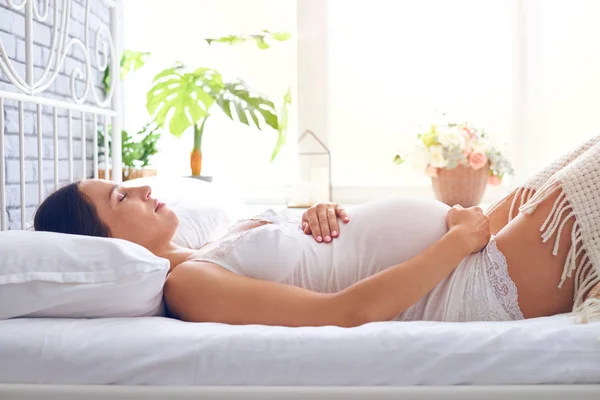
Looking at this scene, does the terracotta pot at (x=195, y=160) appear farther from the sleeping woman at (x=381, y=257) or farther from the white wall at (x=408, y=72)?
the sleeping woman at (x=381, y=257)

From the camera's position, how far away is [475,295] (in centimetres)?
133

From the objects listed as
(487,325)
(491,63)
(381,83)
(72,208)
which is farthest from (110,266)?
(491,63)

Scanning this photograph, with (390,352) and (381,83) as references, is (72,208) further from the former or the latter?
(381,83)

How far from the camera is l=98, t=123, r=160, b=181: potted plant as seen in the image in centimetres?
297

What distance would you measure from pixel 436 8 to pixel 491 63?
0.37 metres

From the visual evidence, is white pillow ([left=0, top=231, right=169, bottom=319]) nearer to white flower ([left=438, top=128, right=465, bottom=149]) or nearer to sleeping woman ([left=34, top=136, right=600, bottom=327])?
sleeping woman ([left=34, top=136, right=600, bottom=327])

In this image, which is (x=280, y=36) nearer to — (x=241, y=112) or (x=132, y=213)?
(x=241, y=112)

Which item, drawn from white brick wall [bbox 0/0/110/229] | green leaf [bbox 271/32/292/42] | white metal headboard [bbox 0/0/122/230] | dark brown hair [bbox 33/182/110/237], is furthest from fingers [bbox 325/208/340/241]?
green leaf [bbox 271/32/292/42]

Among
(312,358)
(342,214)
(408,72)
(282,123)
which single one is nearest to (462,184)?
(408,72)

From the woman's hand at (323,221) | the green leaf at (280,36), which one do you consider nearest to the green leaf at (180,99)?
the green leaf at (280,36)

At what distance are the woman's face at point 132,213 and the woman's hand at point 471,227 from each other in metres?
0.64

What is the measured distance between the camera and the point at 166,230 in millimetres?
1577

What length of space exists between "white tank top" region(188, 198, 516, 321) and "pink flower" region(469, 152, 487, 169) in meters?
1.36

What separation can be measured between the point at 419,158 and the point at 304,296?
1.78m
